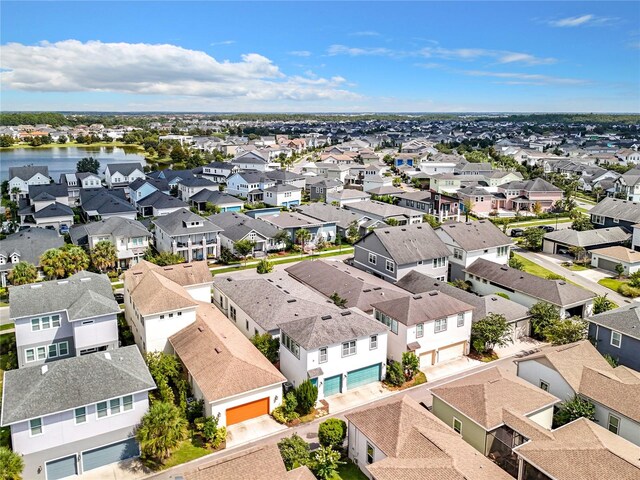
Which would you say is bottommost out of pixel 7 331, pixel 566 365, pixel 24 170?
pixel 7 331

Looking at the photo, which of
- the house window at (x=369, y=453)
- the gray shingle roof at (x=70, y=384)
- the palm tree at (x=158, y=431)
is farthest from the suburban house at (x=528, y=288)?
the gray shingle roof at (x=70, y=384)

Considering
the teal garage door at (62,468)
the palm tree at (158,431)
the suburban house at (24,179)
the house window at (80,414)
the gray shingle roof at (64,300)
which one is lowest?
the teal garage door at (62,468)

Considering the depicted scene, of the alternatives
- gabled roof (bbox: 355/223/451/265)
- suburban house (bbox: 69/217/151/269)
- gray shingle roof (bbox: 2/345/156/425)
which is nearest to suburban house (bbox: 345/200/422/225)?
gabled roof (bbox: 355/223/451/265)

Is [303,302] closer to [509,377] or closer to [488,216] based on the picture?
[509,377]

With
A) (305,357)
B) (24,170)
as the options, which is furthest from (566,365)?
(24,170)

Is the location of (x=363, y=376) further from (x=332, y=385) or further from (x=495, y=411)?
(x=495, y=411)

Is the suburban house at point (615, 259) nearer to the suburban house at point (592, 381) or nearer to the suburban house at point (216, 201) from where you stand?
the suburban house at point (592, 381)

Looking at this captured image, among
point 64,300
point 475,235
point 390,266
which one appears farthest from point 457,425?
point 475,235

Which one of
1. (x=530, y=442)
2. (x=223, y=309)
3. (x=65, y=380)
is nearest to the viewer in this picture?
(x=530, y=442)
